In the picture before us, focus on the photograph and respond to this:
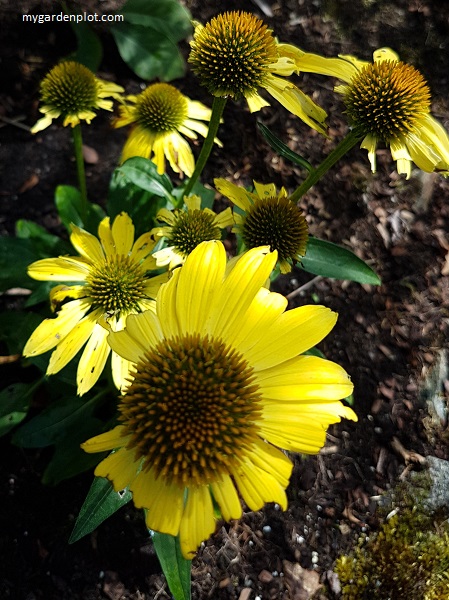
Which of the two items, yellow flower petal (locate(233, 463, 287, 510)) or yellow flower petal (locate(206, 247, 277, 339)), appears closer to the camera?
yellow flower petal (locate(233, 463, 287, 510))

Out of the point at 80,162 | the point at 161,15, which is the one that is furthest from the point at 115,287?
the point at 161,15

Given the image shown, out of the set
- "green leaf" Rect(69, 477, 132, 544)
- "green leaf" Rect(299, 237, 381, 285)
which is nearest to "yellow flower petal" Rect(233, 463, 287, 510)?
"green leaf" Rect(69, 477, 132, 544)

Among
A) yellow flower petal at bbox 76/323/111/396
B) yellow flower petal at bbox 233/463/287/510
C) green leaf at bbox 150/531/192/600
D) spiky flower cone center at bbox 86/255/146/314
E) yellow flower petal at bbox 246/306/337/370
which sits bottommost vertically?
green leaf at bbox 150/531/192/600

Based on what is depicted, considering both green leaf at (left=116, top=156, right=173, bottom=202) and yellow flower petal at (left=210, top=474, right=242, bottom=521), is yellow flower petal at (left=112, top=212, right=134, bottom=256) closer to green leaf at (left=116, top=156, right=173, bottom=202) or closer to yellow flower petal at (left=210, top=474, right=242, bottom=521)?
green leaf at (left=116, top=156, right=173, bottom=202)

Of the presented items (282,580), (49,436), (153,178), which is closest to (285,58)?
(153,178)

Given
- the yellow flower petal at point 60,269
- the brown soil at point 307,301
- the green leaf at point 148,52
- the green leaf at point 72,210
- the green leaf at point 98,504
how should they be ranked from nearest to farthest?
the green leaf at point 98,504, the yellow flower petal at point 60,269, the brown soil at point 307,301, the green leaf at point 72,210, the green leaf at point 148,52

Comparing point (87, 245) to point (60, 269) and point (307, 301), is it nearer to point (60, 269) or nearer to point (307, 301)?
point (60, 269)

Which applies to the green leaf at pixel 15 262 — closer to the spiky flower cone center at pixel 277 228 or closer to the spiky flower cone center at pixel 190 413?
the spiky flower cone center at pixel 277 228

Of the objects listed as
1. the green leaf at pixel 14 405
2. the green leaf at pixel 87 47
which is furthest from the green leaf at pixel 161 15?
the green leaf at pixel 14 405

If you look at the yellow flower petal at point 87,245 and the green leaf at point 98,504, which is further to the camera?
the yellow flower petal at point 87,245
